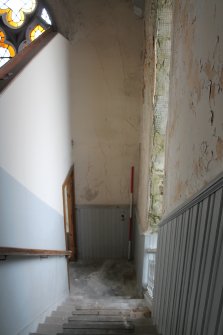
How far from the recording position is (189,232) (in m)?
1.73

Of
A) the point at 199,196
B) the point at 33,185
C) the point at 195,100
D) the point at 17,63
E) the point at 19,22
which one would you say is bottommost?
the point at 33,185

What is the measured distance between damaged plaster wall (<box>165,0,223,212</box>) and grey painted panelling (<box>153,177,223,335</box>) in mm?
127

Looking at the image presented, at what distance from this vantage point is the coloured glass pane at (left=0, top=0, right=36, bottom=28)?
4262 millimetres

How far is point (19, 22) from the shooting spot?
4.37 metres

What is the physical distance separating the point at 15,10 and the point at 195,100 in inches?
149

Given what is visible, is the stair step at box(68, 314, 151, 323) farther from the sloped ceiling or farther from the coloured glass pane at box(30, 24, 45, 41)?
the coloured glass pane at box(30, 24, 45, 41)

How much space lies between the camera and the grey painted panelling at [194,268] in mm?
1306

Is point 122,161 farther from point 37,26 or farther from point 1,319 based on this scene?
point 1,319

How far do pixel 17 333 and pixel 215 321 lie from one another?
152 cm

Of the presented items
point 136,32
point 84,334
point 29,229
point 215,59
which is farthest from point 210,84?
point 136,32

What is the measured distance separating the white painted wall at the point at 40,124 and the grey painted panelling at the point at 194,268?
3.95 feet

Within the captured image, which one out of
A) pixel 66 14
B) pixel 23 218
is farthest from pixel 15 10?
pixel 23 218

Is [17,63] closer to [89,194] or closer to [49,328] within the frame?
[49,328]

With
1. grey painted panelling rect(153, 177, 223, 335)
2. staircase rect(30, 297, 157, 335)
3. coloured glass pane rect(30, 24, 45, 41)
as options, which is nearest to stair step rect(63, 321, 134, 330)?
staircase rect(30, 297, 157, 335)
